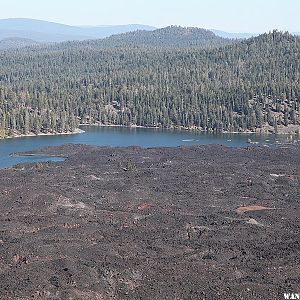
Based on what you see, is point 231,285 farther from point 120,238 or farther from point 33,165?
point 33,165

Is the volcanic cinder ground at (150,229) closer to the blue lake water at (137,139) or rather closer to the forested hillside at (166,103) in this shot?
the blue lake water at (137,139)

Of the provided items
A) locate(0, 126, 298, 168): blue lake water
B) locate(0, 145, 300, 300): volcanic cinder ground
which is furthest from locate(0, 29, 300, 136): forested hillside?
locate(0, 145, 300, 300): volcanic cinder ground

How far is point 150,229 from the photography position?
5459 cm

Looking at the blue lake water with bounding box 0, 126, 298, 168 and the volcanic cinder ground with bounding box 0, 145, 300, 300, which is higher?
the volcanic cinder ground with bounding box 0, 145, 300, 300

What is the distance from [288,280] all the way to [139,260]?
10524 millimetres

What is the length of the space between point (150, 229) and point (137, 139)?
74.8 metres

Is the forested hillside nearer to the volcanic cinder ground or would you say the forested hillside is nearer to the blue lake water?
the blue lake water

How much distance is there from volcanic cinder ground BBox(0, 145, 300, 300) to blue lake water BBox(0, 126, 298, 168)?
25.8 metres

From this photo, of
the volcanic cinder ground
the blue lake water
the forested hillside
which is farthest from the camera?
the forested hillside

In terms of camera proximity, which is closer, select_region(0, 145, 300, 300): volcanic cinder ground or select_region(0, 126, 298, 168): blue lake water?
select_region(0, 145, 300, 300): volcanic cinder ground

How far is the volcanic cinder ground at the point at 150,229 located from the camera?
40344 millimetres

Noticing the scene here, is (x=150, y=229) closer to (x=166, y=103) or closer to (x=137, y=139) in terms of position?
(x=137, y=139)

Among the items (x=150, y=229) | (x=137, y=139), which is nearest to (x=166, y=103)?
(x=137, y=139)

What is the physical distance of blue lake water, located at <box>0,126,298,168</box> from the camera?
119 metres
